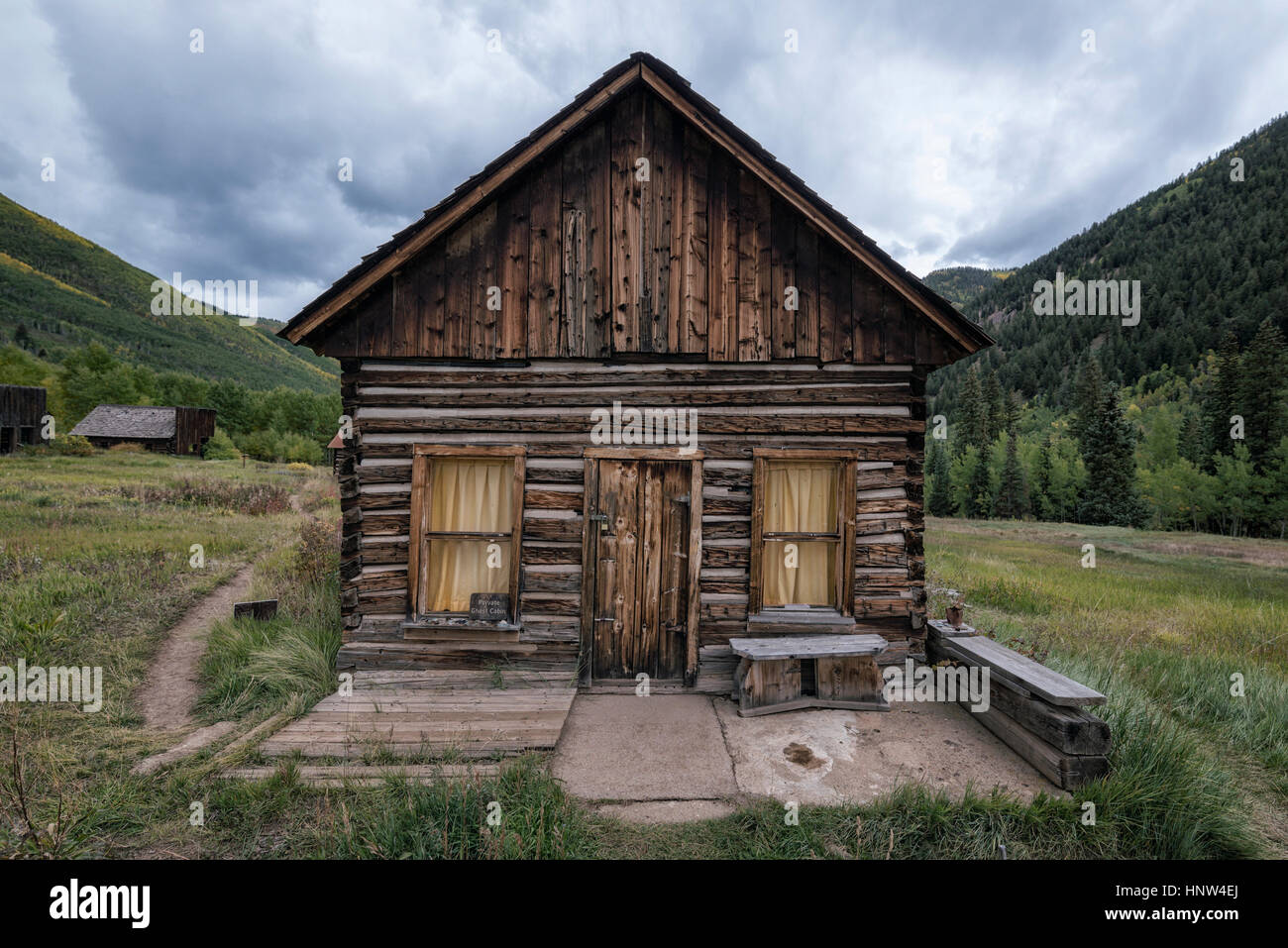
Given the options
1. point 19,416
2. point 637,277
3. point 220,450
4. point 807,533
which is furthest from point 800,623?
point 220,450

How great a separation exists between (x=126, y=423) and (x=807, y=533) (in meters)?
69.6

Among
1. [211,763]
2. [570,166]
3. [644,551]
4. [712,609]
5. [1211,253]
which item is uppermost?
[1211,253]

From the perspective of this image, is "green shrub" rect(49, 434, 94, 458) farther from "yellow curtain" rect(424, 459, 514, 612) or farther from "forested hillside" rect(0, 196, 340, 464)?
"yellow curtain" rect(424, 459, 514, 612)

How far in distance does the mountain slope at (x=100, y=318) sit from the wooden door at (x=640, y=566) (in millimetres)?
115308

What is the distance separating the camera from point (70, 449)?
38562 millimetres

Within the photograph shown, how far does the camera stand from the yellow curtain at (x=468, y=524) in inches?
250

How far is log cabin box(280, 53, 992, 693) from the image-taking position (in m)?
6.16

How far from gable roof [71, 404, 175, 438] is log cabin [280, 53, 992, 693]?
6215 centimetres

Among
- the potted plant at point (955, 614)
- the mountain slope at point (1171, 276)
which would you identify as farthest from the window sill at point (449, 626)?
the mountain slope at point (1171, 276)

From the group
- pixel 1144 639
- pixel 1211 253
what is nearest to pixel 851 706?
pixel 1144 639

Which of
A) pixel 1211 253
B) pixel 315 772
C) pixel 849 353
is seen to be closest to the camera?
pixel 315 772

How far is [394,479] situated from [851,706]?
6.07m
